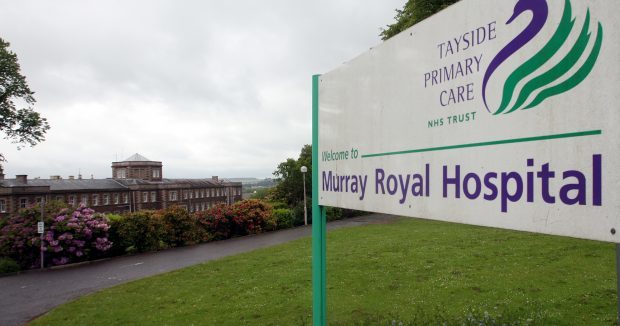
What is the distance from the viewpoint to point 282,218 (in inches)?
1037

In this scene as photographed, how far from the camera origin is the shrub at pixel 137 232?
18781 millimetres

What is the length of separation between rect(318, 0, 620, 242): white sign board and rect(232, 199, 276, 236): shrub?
68.7 ft

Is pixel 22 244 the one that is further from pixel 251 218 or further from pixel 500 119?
pixel 500 119

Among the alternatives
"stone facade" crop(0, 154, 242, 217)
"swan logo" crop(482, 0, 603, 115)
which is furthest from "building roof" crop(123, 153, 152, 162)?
"swan logo" crop(482, 0, 603, 115)

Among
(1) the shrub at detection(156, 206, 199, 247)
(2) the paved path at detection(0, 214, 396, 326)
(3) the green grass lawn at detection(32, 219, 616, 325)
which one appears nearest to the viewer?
(3) the green grass lawn at detection(32, 219, 616, 325)

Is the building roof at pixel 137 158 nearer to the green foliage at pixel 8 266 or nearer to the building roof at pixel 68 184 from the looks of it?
the building roof at pixel 68 184

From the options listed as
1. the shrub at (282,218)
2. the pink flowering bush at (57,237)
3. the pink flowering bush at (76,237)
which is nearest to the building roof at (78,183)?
the pink flowering bush at (57,237)

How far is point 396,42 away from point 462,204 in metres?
1.19

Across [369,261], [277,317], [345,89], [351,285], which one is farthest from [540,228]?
[369,261]

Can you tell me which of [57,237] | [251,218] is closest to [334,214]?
[251,218]

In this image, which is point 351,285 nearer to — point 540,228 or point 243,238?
point 540,228

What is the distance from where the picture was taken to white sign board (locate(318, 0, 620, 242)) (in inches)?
63.9

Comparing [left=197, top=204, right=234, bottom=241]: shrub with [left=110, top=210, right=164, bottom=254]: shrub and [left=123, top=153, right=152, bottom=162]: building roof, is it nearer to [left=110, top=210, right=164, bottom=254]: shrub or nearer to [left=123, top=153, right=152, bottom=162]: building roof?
[left=110, top=210, right=164, bottom=254]: shrub

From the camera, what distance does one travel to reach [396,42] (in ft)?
9.00
